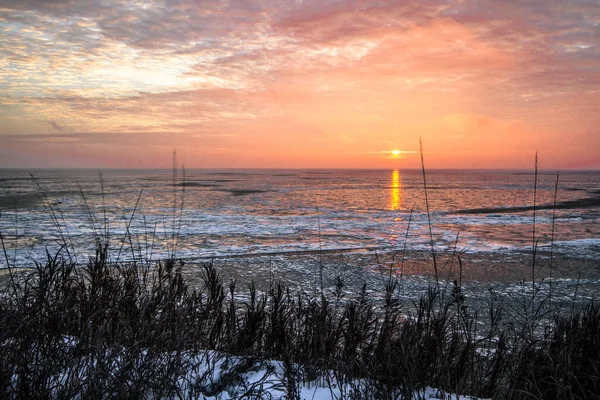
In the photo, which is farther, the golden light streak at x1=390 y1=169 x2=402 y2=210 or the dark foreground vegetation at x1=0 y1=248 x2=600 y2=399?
the golden light streak at x1=390 y1=169 x2=402 y2=210

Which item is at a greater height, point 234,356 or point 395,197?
point 234,356

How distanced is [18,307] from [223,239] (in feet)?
30.8

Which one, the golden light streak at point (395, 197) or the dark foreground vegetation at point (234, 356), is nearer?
the dark foreground vegetation at point (234, 356)

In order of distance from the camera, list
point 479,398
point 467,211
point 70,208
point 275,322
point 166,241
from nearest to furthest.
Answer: point 479,398 < point 275,322 < point 166,241 < point 70,208 < point 467,211

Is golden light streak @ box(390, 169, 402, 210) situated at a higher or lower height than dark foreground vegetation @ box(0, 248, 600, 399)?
lower

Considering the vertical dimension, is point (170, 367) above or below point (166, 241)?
above

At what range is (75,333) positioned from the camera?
349 centimetres

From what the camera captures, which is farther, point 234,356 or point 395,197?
point 395,197

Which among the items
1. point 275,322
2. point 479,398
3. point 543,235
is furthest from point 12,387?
point 543,235

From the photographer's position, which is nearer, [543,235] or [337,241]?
[337,241]

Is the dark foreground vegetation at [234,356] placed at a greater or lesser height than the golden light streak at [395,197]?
A: greater

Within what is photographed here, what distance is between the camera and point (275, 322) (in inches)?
150

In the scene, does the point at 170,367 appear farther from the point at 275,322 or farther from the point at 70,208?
the point at 70,208

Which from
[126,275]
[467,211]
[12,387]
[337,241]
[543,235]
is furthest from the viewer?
[467,211]
